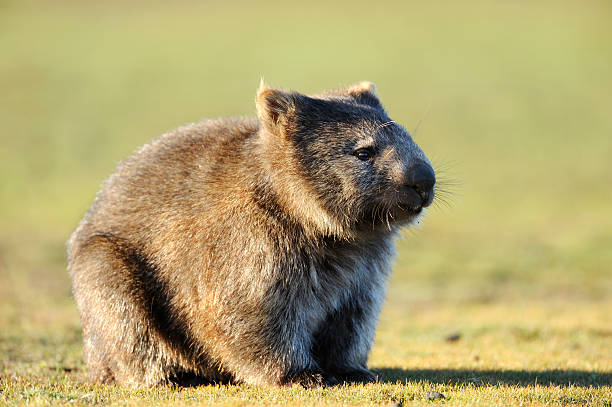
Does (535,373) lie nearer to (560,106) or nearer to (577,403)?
(577,403)

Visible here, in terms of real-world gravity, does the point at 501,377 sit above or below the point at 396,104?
above

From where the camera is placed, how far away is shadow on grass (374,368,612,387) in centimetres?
892

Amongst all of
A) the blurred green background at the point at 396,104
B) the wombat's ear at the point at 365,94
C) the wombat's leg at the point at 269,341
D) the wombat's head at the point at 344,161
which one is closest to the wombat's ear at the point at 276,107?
the wombat's head at the point at 344,161

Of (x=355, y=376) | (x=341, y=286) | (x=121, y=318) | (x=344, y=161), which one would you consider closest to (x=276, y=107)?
(x=344, y=161)

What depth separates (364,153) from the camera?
8.08 metres

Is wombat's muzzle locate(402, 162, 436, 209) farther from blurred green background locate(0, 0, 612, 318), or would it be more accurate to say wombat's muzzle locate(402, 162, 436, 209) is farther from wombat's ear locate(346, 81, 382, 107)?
blurred green background locate(0, 0, 612, 318)

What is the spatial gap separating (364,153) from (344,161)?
23cm

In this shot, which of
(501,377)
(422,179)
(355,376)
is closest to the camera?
(422,179)

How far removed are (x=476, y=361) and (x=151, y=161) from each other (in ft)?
17.4

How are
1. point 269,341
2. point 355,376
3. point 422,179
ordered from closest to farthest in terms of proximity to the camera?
point 422,179 → point 269,341 → point 355,376

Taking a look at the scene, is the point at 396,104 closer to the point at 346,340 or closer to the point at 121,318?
the point at 346,340

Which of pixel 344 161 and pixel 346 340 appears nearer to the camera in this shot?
pixel 344 161

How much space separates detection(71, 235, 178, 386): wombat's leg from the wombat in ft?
0.05

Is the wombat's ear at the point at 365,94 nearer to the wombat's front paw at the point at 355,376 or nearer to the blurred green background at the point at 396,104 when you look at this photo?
the wombat's front paw at the point at 355,376
